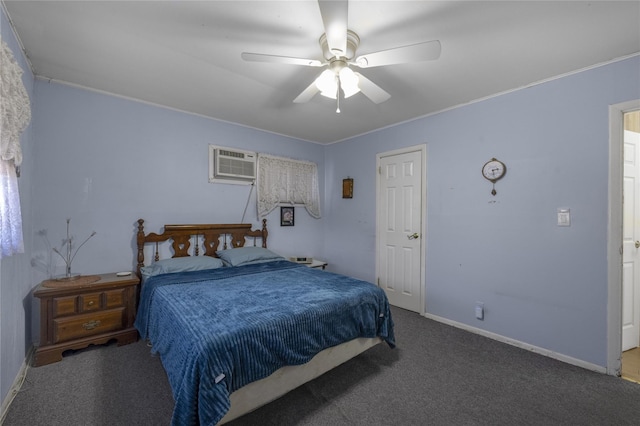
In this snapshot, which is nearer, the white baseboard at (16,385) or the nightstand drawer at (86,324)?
the white baseboard at (16,385)

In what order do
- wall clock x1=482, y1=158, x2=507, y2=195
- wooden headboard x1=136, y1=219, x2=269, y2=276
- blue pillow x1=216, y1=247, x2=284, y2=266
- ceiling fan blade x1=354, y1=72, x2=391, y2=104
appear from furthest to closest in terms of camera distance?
blue pillow x1=216, y1=247, x2=284, y2=266
wooden headboard x1=136, y1=219, x2=269, y2=276
wall clock x1=482, y1=158, x2=507, y2=195
ceiling fan blade x1=354, y1=72, x2=391, y2=104

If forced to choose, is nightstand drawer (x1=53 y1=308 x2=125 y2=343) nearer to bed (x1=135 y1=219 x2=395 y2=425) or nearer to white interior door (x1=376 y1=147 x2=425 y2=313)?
bed (x1=135 y1=219 x2=395 y2=425)

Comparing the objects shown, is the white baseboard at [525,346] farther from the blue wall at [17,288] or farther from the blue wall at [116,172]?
the blue wall at [17,288]

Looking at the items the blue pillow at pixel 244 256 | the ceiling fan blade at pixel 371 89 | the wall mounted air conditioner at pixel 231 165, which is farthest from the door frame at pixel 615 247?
the wall mounted air conditioner at pixel 231 165

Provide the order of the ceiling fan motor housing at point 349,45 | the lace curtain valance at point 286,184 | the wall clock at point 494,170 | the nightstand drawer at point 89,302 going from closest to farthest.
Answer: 1. the ceiling fan motor housing at point 349,45
2. the nightstand drawer at point 89,302
3. the wall clock at point 494,170
4. the lace curtain valance at point 286,184

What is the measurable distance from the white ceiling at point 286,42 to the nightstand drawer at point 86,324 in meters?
2.17

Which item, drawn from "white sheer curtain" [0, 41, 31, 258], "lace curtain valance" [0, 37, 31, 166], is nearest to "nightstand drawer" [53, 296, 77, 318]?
"white sheer curtain" [0, 41, 31, 258]

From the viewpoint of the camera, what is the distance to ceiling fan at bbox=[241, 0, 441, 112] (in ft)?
4.67

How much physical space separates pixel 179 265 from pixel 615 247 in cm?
393

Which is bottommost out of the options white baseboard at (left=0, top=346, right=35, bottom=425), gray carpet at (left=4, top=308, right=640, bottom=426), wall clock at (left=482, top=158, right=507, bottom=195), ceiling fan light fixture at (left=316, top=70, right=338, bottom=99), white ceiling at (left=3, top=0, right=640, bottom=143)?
A: gray carpet at (left=4, top=308, right=640, bottom=426)

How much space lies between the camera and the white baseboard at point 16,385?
1708 millimetres

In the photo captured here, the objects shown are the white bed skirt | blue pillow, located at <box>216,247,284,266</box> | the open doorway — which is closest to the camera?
the white bed skirt

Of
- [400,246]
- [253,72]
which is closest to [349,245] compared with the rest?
[400,246]

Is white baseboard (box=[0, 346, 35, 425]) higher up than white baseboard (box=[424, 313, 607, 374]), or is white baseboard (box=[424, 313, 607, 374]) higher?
white baseboard (box=[0, 346, 35, 425])
